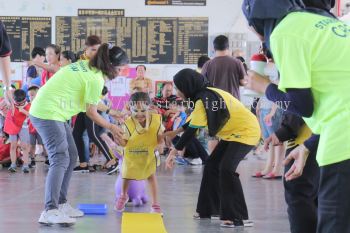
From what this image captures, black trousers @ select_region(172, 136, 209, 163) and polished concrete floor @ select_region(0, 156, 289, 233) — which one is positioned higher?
polished concrete floor @ select_region(0, 156, 289, 233)

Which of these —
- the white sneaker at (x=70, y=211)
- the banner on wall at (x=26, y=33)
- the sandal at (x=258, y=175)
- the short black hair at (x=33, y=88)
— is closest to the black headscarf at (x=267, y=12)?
the white sneaker at (x=70, y=211)

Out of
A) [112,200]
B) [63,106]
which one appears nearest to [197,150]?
[112,200]

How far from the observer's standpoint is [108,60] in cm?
501

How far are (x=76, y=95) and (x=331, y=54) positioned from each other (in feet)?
10.4

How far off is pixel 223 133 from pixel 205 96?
1.13ft

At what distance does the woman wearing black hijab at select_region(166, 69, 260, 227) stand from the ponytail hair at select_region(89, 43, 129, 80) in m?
0.51

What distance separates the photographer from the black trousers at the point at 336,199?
80.0 inches

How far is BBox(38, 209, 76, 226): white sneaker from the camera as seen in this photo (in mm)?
4812

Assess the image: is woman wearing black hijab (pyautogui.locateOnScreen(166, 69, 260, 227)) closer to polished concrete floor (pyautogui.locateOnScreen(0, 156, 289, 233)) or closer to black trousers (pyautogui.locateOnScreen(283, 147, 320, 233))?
polished concrete floor (pyautogui.locateOnScreen(0, 156, 289, 233))

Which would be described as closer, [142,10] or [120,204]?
[120,204]

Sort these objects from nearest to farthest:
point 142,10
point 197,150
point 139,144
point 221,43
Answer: point 139,144
point 221,43
point 197,150
point 142,10

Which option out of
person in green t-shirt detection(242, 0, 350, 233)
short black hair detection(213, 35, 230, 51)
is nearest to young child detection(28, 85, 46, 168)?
short black hair detection(213, 35, 230, 51)

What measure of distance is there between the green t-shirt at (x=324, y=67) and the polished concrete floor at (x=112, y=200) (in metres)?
2.79

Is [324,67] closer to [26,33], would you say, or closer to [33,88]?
[33,88]
